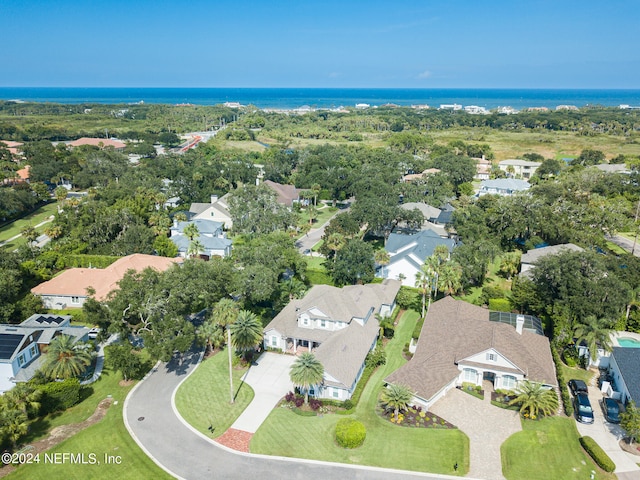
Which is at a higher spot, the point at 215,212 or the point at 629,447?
the point at 215,212

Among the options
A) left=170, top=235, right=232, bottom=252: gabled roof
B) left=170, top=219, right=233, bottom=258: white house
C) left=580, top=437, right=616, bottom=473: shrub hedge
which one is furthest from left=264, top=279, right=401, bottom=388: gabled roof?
left=170, top=235, right=232, bottom=252: gabled roof

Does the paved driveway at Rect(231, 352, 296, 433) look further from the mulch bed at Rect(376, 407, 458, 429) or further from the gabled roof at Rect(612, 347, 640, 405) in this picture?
the gabled roof at Rect(612, 347, 640, 405)

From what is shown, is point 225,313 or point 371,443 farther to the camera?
point 225,313

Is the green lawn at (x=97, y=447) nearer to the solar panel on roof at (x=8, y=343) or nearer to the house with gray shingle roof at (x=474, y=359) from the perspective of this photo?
the solar panel on roof at (x=8, y=343)

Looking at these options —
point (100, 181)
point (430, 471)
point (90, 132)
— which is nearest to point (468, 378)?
point (430, 471)

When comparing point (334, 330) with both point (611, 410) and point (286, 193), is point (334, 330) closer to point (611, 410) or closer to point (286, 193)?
point (611, 410)

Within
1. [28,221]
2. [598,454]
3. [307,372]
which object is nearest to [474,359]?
[598,454]

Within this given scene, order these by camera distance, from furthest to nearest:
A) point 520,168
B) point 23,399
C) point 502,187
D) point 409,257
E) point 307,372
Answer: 1. point 520,168
2. point 502,187
3. point 409,257
4. point 307,372
5. point 23,399
